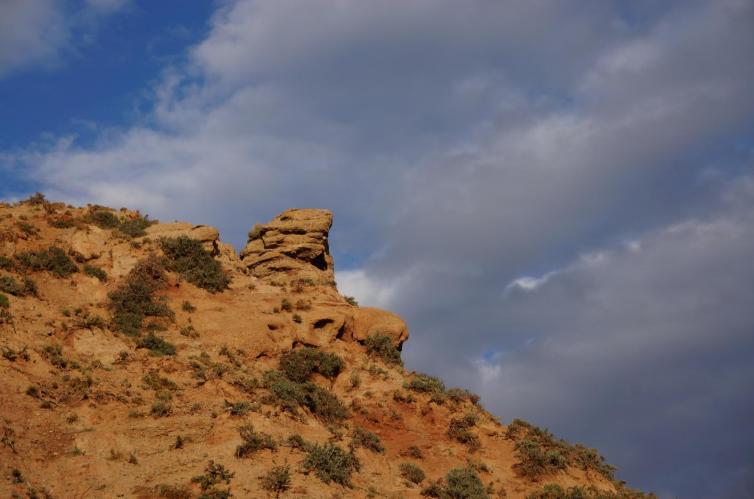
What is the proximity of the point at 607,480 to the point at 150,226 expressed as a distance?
27.7 meters

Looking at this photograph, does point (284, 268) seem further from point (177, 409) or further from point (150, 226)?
point (177, 409)

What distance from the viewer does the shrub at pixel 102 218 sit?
35844 millimetres

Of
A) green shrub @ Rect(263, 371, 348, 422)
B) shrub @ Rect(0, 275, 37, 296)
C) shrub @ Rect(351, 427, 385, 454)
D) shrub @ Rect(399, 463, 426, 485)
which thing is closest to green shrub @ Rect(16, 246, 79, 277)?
shrub @ Rect(0, 275, 37, 296)

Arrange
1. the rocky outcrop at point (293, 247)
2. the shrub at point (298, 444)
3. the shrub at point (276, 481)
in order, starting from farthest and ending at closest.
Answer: the rocky outcrop at point (293, 247) < the shrub at point (298, 444) < the shrub at point (276, 481)

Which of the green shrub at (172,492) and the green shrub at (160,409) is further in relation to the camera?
the green shrub at (160,409)

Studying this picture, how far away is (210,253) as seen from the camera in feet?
119

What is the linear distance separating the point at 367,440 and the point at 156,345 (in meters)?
9.59

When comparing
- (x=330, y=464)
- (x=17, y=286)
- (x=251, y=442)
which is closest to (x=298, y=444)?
Answer: (x=330, y=464)

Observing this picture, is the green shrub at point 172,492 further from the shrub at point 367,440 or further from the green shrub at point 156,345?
the green shrub at point 156,345

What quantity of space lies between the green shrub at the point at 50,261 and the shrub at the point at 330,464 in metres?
15.3

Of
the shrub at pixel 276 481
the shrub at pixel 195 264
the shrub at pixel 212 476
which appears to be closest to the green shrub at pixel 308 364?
the shrub at pixel 195 264

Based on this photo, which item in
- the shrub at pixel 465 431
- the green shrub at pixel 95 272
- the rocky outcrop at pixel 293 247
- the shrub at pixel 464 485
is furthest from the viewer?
the rocky outcrop at pixel 293 247

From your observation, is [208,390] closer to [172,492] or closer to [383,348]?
[172,492]

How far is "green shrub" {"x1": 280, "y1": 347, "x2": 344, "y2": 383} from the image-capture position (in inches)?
1161
